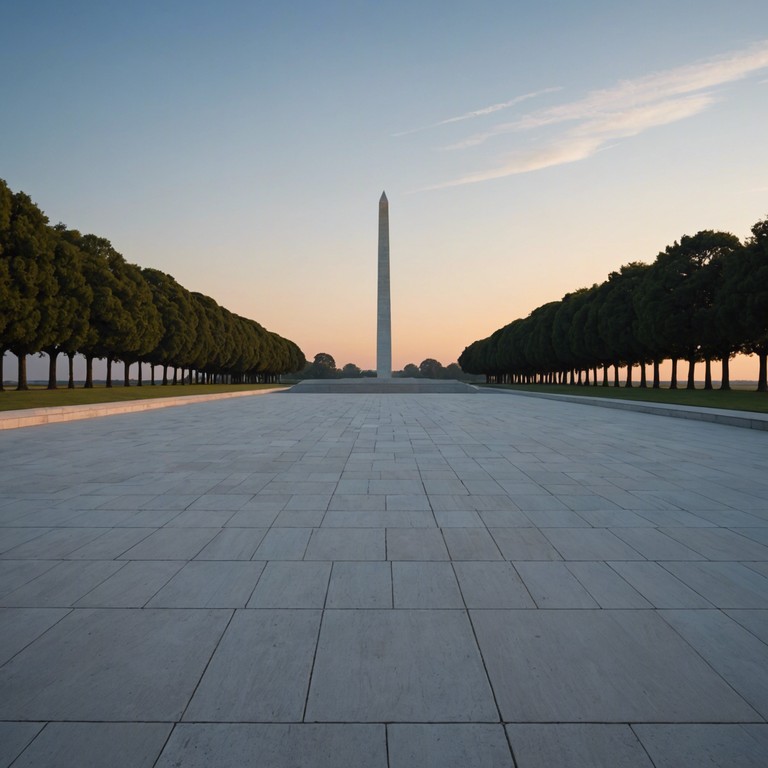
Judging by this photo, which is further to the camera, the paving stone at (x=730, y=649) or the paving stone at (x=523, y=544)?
the paving stone at (x=523, y=544)

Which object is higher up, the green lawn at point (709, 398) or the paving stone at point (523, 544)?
the green lawn at point (709, 398)

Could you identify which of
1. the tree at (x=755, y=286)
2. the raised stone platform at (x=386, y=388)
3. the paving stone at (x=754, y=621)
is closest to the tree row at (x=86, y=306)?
the raised stone platform at (x=386, y=388)

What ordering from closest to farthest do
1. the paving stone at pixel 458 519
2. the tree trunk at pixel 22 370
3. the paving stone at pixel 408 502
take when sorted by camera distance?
1. the paving stone at pixel 458 519
2. the paving stone at pixel 408 502
3. the tree trunk at pixel 22 370

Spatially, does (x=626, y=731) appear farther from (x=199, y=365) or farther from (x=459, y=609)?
(x=199, y=365)

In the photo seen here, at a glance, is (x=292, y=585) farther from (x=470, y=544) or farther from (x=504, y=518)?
(x=504, y=518)

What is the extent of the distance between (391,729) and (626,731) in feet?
3.19

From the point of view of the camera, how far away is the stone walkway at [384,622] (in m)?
2.20

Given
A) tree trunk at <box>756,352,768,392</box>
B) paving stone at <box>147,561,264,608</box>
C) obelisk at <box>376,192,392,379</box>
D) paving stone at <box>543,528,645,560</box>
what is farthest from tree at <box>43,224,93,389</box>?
tree trunk at <box>756,352,768,392</box>

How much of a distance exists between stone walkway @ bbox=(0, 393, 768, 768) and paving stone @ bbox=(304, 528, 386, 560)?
28mm

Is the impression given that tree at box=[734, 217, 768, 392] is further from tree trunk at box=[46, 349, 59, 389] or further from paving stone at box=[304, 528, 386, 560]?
tree trunk at box=[46, 349, 59, 389]

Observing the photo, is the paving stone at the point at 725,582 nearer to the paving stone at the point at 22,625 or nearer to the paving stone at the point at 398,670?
the paving stone at the point at 398,670

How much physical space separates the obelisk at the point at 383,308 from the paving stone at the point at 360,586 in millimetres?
49722

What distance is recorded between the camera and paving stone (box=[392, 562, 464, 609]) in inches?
134

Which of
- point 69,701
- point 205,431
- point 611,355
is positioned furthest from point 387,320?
point 69,701
